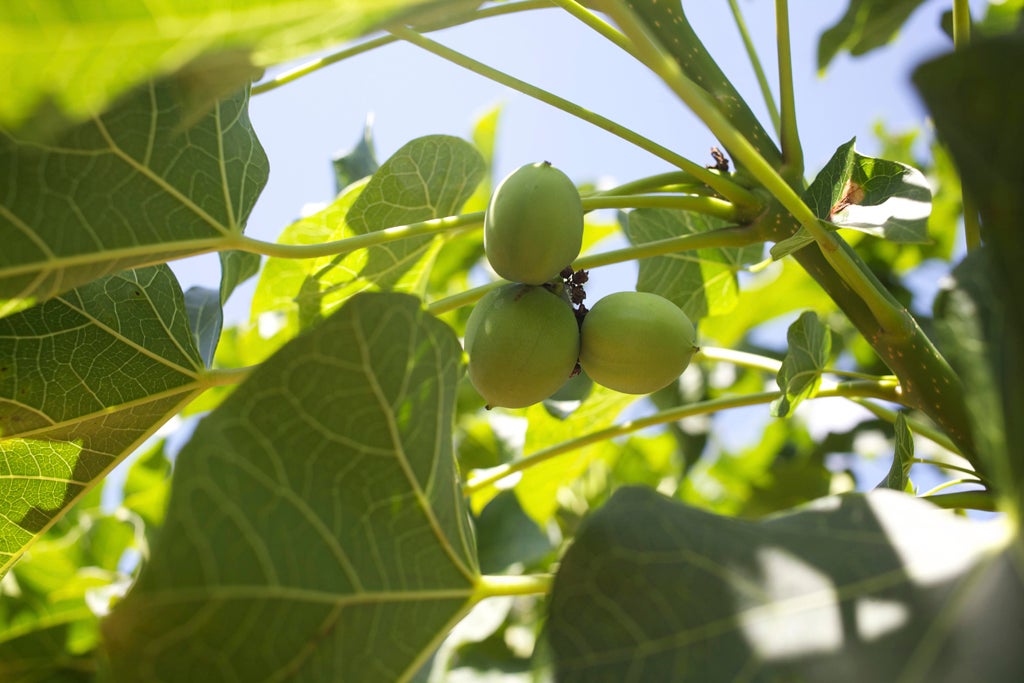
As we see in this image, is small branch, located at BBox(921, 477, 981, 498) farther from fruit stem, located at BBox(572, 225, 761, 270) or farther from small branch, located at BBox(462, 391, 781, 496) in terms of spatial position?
fruit stem, located at BBox(572, 225, 761, 270)

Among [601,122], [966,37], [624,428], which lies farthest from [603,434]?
[966,37]

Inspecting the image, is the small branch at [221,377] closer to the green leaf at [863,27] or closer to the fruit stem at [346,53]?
the fruit stem at [346,53]

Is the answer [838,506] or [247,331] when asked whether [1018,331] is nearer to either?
[838,506]

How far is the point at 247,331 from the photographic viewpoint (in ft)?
8.36

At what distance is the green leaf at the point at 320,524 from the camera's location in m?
0.80

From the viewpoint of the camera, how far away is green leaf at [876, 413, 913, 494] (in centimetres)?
122

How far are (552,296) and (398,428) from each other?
0.42m

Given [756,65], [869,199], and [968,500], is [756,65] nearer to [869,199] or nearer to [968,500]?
[869,199]

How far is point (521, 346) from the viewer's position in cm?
122

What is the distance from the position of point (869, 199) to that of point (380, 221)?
0.86 metres

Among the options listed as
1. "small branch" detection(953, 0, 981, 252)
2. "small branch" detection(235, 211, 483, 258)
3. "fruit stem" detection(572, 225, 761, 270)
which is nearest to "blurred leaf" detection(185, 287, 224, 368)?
"small branch" detection(235, 211, 483, 258)

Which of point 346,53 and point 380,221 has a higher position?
point 346,53

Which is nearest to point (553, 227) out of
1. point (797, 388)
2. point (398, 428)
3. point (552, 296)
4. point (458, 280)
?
point (552, 296)

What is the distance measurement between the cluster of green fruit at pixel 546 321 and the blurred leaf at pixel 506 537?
0.91 metres
